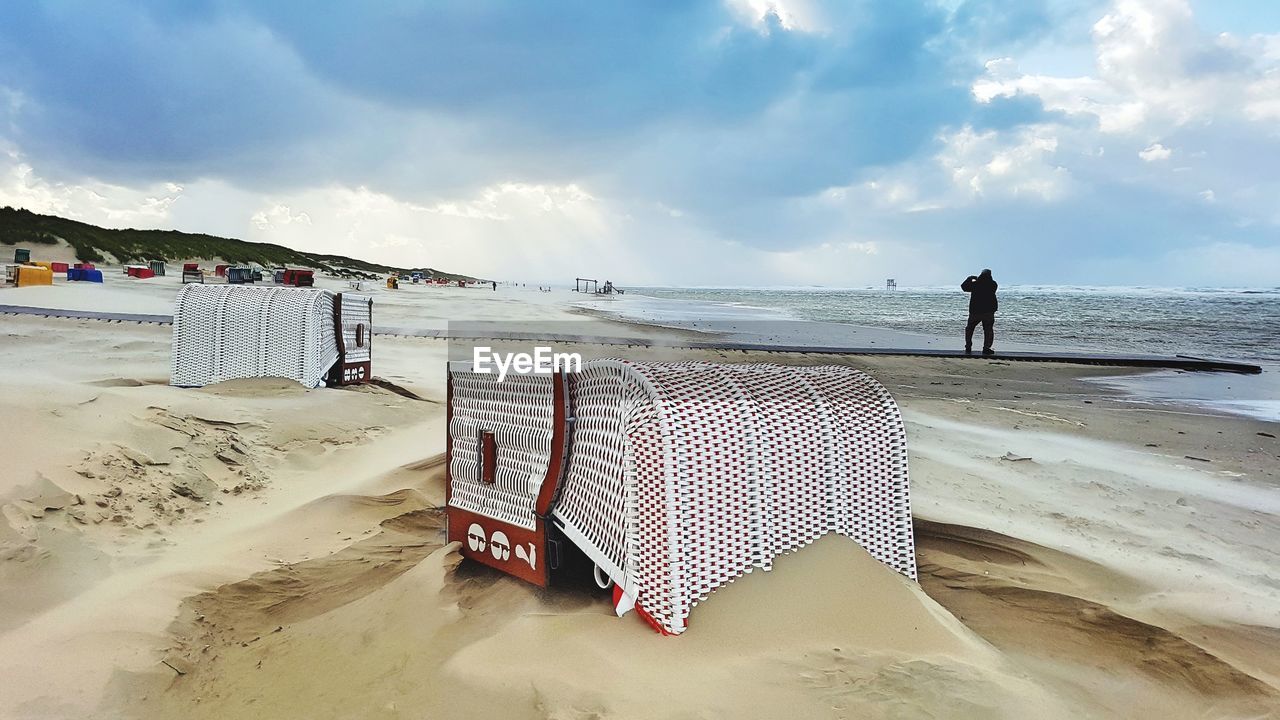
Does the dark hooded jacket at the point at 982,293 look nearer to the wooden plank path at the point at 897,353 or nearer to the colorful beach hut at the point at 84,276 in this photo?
the wooden plank path at the point at 897,353

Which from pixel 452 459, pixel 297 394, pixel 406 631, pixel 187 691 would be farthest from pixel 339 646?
pixel 297 394

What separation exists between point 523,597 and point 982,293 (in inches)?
647

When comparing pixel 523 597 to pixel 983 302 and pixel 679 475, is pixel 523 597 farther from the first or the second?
pixel 983 302

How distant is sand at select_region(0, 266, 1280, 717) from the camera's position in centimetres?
271

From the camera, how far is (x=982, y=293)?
56.8ft

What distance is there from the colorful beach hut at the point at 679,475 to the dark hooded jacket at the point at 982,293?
579 inches

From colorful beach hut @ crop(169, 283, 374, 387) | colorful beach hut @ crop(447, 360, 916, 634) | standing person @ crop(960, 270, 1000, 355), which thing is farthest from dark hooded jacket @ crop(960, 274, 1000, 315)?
colorful beach hut @ crop(447, 360, 916, 634)

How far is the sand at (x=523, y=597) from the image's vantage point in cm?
271

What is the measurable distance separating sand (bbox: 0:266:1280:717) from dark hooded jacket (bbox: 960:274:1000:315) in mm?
9591

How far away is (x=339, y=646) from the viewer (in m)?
3.27

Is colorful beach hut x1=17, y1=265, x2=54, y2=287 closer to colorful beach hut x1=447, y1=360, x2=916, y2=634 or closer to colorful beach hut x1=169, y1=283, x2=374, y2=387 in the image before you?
colorful beach hut x1=169, y1=283, x2=374, y2=387

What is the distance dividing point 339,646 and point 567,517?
3.70 feet

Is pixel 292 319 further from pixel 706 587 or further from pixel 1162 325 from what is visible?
pixel 1162 325

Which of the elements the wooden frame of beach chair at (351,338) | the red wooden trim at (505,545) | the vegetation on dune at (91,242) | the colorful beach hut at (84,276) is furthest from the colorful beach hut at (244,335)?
the vegetation on dune at (91,242)
